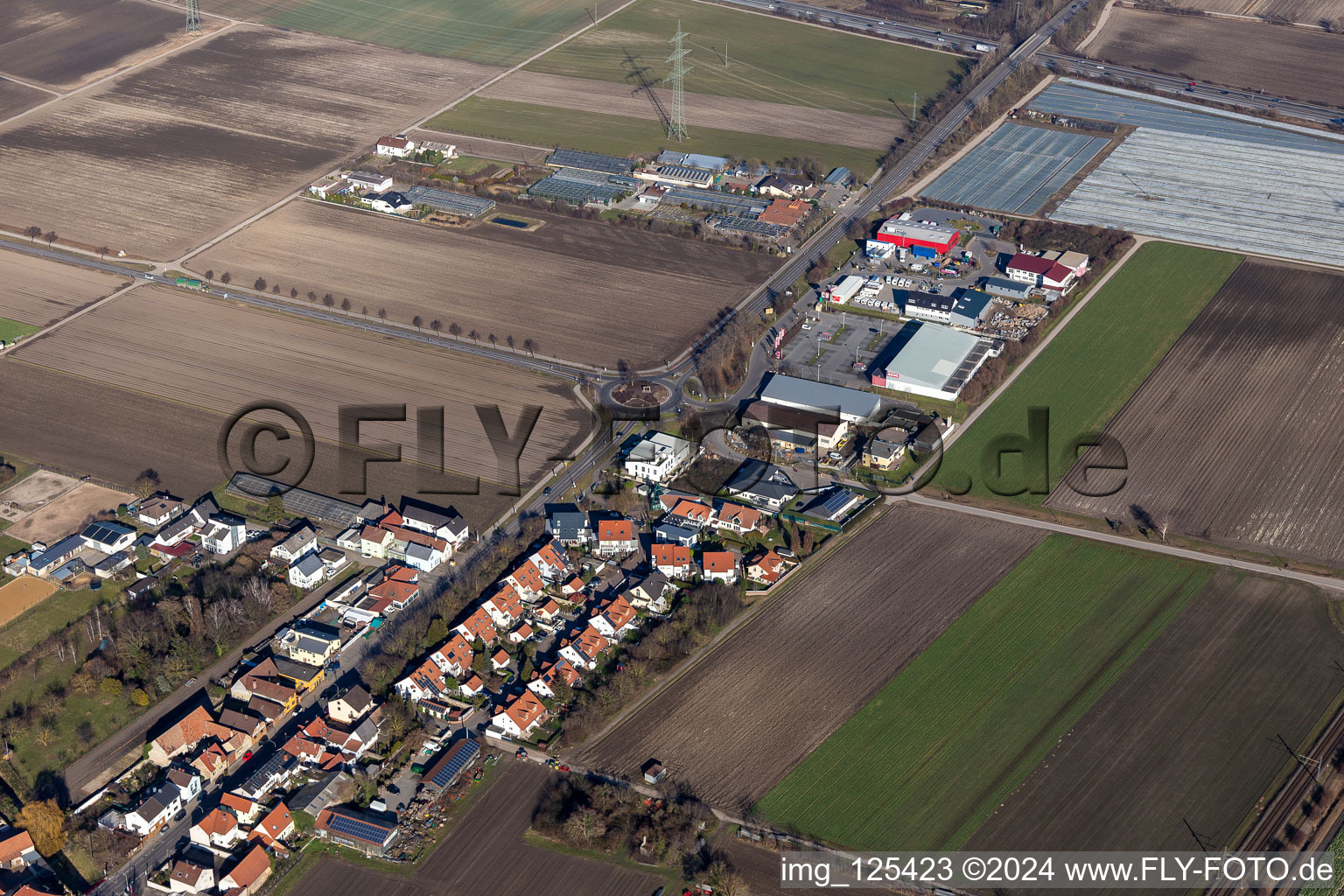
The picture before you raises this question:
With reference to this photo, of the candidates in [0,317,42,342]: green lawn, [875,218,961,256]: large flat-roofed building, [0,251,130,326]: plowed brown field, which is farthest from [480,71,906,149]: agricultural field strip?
[0,317,42,342]: green lawn

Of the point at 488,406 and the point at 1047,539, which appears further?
the point at 488,406

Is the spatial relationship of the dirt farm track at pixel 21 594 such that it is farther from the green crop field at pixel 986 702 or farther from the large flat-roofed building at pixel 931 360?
the large flat-roofed building at pixel 931 360

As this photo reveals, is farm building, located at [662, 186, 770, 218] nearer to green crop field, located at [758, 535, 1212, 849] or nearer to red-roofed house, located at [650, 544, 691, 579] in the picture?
red-roofed house, located at [650, 544, 691, 579]

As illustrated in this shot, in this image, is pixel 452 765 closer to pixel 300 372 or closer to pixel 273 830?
pixel 273 830

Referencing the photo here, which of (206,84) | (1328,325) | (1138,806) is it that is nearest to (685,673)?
(1138,806)

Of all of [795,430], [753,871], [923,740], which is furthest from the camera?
[795,430]

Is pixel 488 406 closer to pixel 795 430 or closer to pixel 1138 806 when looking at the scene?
pixel 795 430
